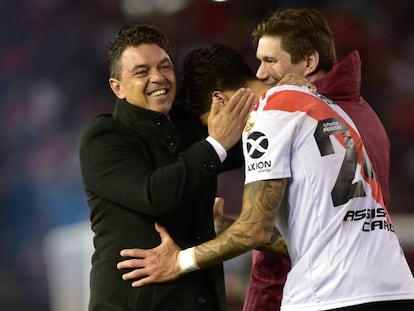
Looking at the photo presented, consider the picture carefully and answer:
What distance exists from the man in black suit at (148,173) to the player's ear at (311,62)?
380 millimetres

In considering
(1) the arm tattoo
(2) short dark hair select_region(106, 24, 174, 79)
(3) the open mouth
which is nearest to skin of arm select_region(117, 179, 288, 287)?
(1) the arm tattoo

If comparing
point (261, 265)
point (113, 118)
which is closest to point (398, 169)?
point (261, 265)

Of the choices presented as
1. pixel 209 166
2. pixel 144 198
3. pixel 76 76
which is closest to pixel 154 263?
pixel 144 198

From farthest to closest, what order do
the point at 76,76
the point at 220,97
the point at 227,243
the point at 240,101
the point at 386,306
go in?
the point at 76,76 < the point at 220,97 < the point at 240,101 < the point at 227,243 < the point at 386,306

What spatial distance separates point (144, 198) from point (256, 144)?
38 centimetres

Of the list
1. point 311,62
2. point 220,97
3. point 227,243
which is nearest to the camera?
point 227,243

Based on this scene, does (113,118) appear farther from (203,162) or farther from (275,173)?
(275,173)

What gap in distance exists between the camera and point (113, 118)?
2.72 meters

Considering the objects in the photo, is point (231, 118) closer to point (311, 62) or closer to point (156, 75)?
point (156, 75)

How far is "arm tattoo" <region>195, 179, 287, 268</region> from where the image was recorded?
7.68 ft

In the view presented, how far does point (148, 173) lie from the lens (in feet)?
8.44

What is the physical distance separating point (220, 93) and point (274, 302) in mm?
728

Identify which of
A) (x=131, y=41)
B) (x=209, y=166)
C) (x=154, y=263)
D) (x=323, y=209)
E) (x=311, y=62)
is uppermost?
(x=131, y=41)

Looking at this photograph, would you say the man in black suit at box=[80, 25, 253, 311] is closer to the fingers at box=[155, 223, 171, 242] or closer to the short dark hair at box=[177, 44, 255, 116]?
the fingers at box=[155, 223, 171, 242]
